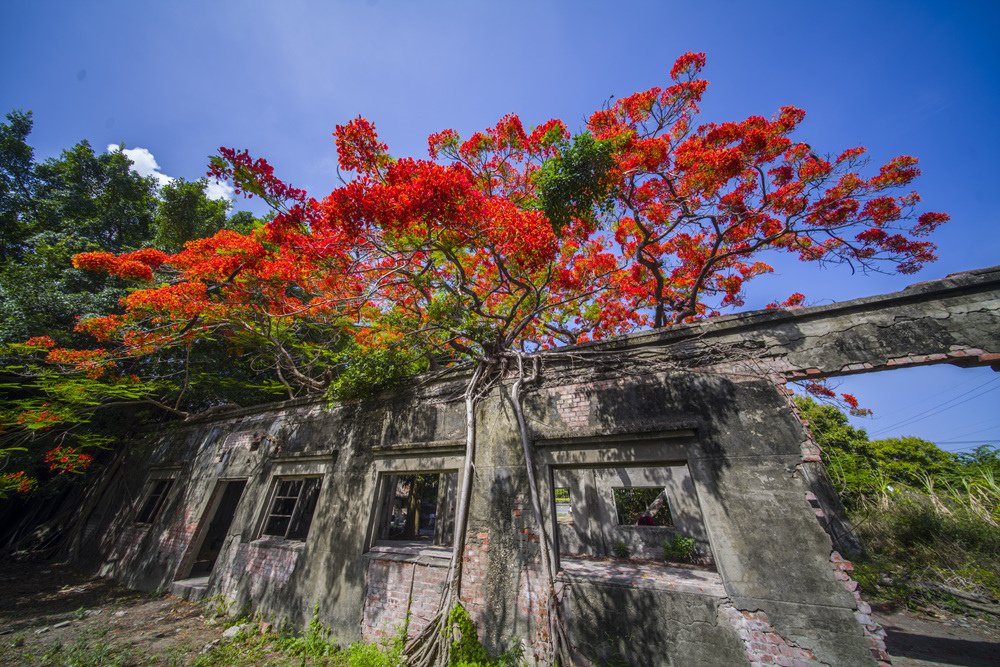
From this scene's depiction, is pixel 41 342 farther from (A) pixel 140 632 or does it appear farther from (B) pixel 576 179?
(B) pixel 576 179

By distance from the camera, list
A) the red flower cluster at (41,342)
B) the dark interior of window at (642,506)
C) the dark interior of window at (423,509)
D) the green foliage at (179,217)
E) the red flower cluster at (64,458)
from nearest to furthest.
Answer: the dark interior of window at (423,509) < the red flower cluster at (41,342) < the red flower cluster at (64,458) < the dark interior of window at (642,506) < the green foliage at (179,217)

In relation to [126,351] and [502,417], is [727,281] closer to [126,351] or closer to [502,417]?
[502,417]

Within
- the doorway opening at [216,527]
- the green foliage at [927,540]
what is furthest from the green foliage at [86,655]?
the green foliage at [927,540]

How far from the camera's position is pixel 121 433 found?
10672mm

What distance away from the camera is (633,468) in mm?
4977

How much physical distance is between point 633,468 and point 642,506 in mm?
7816

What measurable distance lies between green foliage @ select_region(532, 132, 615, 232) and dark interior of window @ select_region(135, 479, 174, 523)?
38.8ft

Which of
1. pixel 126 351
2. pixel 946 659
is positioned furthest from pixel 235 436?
pixel 946 659

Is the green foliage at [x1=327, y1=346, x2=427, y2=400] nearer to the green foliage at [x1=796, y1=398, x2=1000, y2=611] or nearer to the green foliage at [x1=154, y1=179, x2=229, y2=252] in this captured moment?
the green foliage at [x1=796, y1=398, x2=1000, y2=611]

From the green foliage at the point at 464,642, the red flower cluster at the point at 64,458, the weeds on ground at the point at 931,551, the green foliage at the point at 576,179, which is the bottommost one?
the green foliage at the point at 464,642

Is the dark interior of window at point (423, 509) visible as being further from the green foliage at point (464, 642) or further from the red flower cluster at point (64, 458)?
the red flower cluster at point (64, 458)

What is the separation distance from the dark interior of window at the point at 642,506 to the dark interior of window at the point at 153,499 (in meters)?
12.3

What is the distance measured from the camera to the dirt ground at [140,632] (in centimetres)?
448

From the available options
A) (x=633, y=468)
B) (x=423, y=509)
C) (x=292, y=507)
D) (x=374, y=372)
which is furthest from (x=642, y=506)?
(x=292, y=507)
